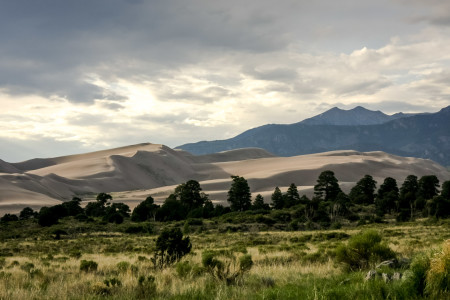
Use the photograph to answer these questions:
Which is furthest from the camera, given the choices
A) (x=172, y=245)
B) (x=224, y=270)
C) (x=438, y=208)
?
(x=438, y=208)

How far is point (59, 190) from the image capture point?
197 meters

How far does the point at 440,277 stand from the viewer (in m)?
7.44

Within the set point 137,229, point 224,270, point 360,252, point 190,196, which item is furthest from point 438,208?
point 224,270

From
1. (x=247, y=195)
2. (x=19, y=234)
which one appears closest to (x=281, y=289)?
(x=19, y=234)

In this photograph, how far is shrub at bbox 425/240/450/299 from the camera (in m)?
7.33

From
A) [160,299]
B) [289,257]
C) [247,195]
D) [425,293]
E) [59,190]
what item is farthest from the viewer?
[59,190]

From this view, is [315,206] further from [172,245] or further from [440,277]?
[440,277]

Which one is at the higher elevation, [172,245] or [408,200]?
[172,245]

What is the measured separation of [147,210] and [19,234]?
31876mm

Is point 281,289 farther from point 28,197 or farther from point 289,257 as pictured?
Answer: point 28,197

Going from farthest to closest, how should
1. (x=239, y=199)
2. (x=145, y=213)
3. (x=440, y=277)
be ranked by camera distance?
(x=239, y=199) < (x=145, y=213) < (x=440, y=277)

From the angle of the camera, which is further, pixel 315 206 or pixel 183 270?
pixel 315 206

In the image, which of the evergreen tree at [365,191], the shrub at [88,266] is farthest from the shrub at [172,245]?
the evergreen tree at [365,191]

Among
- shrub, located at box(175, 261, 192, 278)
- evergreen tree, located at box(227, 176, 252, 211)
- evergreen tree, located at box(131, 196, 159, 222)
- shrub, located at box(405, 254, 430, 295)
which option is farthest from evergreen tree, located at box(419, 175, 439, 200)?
shrub, located at box(405, 254, 430, 295)
